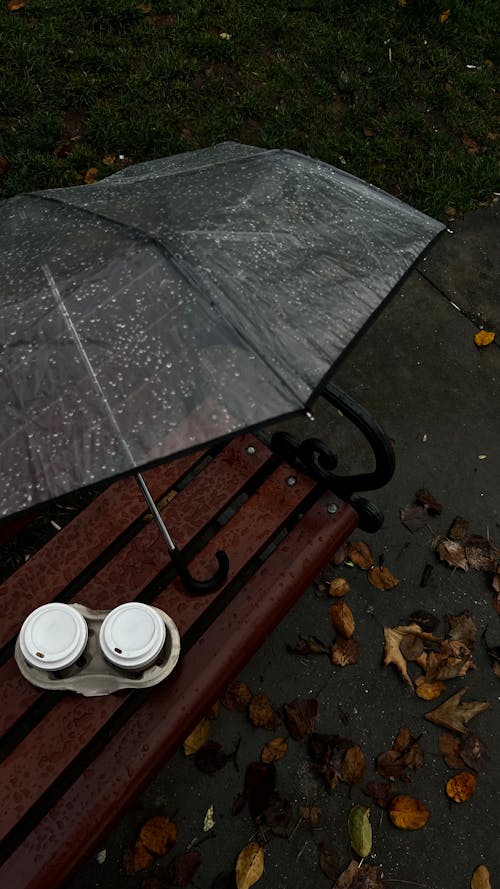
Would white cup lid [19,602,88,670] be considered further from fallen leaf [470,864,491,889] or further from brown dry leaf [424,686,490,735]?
fallen leaf [470,864,491,889]

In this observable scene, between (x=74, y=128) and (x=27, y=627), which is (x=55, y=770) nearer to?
(x=27, y=627)

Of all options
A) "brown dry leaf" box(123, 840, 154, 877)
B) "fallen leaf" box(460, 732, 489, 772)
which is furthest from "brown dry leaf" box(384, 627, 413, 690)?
"brown dry leaf" box(123, 840, 154, 877)

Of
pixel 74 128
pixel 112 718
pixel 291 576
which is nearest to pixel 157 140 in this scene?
pixel 74 128

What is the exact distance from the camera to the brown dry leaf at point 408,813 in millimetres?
2082

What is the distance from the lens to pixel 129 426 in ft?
3.90

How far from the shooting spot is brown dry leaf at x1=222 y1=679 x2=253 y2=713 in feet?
7.39

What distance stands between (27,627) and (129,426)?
0.68 meters

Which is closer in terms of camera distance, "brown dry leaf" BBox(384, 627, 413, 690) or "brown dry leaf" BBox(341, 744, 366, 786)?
"brown dry leaf" BBox(341, 744, 366, 786)

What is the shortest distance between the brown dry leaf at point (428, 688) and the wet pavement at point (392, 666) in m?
0.02

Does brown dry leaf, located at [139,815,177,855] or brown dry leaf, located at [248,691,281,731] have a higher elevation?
brown dry leaf, located at [248,691,281,731]

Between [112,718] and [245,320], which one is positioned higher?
[245,320]

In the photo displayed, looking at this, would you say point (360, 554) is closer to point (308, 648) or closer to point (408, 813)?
point (308, 648)

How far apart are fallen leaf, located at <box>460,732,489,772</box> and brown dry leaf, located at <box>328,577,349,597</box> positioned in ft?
2.08

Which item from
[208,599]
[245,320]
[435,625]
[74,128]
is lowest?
[435,625]
